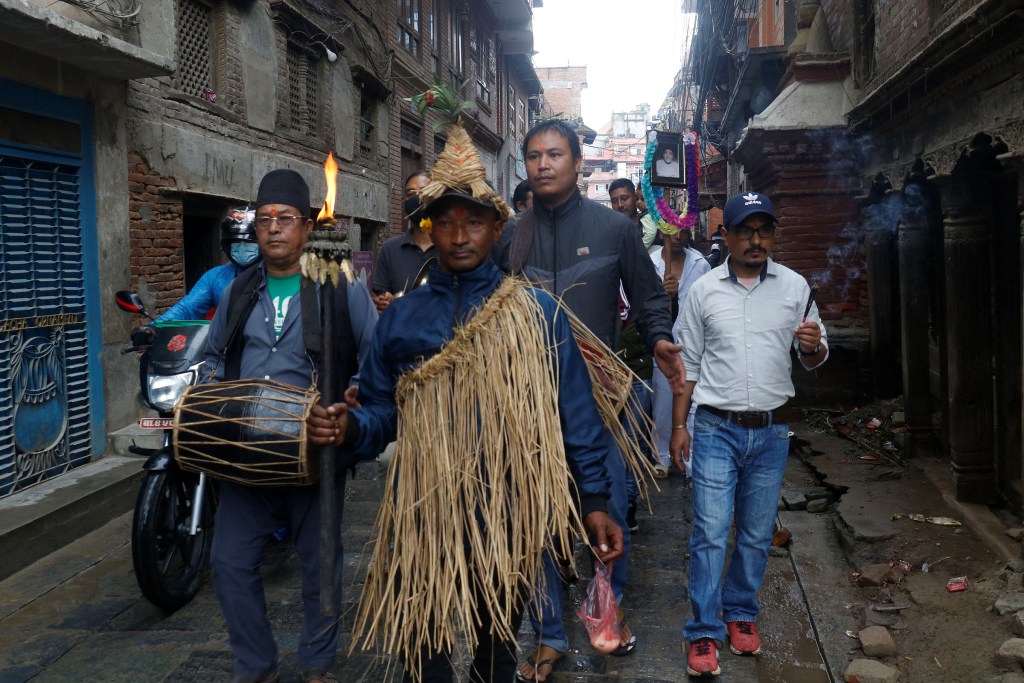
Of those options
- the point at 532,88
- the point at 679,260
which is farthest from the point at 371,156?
the point at 532,88

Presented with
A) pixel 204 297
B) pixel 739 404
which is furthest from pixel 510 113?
pixel 739 404

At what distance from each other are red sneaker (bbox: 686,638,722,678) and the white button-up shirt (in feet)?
3.21

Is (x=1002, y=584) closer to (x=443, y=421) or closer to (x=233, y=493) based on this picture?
(x=443, y=421)

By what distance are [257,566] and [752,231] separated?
7.86 feet

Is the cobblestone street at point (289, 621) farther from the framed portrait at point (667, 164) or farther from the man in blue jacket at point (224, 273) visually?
the framed portrait at point (667, 164)

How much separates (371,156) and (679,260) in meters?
10.3

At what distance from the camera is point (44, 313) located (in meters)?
6.05

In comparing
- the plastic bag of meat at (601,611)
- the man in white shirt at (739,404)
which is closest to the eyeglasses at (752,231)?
the man in white shirt at (739,404)

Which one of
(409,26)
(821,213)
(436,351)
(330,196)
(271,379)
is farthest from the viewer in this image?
(409,26)

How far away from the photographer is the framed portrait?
18.1ft

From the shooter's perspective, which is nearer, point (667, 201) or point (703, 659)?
point (703, 659)

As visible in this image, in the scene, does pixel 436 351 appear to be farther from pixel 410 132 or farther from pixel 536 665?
pixel 410 132

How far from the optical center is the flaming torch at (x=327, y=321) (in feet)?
7.41

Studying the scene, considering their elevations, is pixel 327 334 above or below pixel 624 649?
above
